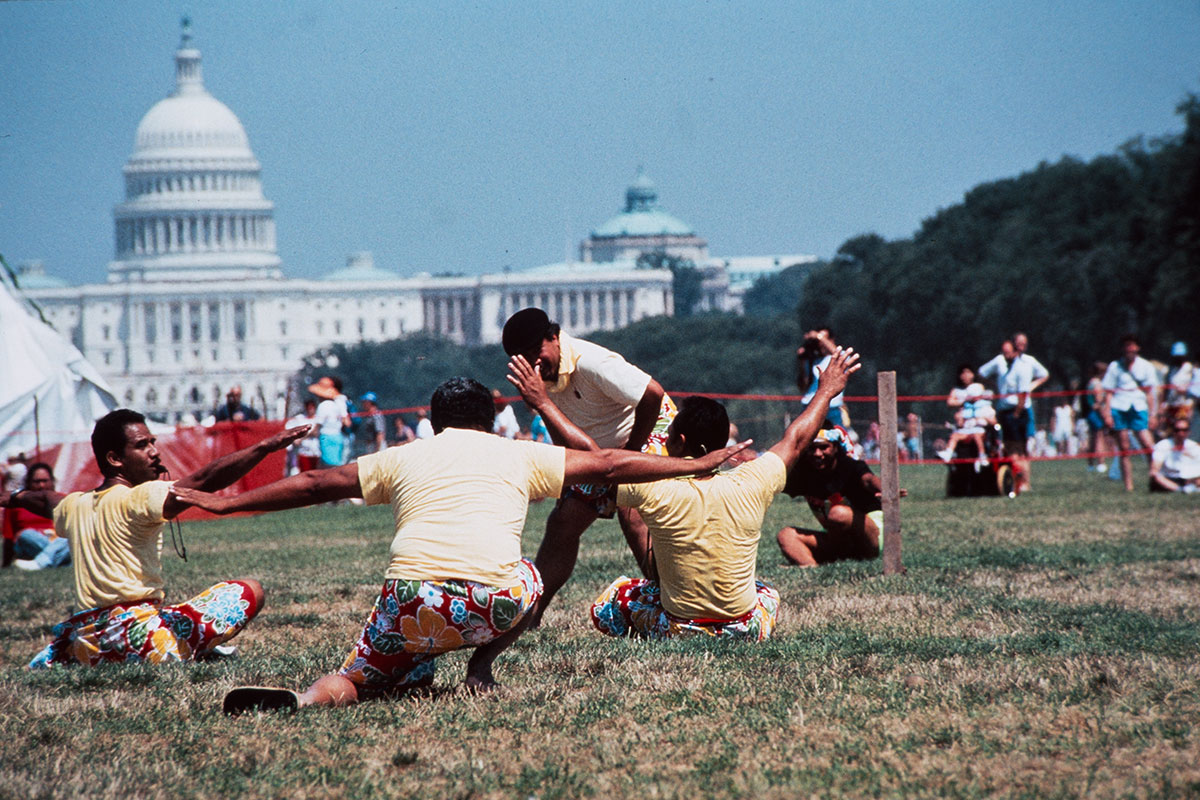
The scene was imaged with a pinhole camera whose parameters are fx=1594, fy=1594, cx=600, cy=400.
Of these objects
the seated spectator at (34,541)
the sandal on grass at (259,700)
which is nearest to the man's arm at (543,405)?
the sandal on grass at (259,700)

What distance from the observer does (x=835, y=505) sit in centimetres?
879

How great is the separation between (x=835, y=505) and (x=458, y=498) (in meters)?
4.50

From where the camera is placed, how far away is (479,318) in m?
139

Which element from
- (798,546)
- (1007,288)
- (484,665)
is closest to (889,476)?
(798,546)

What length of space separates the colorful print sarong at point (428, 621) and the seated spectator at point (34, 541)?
7752 millimetres

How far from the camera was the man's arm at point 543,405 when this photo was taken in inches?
208

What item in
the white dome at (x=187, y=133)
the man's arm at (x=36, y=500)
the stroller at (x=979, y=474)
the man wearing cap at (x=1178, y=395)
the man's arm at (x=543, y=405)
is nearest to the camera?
the man's arm at (x=543, y=405)

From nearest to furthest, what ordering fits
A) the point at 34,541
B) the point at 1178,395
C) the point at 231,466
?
the point at 231,466 < the point at 34,541 < the point at 1178,395

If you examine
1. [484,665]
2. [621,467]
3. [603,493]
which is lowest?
[484,665]

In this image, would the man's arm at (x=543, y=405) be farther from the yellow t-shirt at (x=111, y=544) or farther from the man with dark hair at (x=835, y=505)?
the man with dark hair at (x=835, y=505)

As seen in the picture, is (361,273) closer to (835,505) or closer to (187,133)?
(187,133)

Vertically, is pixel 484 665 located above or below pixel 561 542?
below

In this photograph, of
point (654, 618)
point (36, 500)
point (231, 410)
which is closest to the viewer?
point (654, 618)

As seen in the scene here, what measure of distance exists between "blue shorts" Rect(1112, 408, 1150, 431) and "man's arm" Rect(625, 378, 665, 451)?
10516 millimetres
